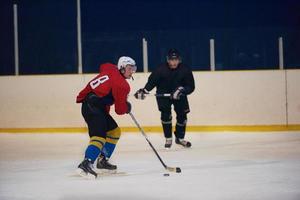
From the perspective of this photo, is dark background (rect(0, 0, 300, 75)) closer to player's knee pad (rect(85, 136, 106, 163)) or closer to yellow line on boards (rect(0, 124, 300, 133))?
yellow line on boards (rect(0, 124, 300, 133))

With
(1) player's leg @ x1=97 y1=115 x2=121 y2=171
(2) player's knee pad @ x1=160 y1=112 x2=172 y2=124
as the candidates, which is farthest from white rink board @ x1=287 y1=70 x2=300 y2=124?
(1) player's leg @ x1=97 y1=115 x2=121 y2=171

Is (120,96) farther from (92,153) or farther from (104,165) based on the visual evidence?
(104,165)

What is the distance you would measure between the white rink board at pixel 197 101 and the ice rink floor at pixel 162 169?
0.40m

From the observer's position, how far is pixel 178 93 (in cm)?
834

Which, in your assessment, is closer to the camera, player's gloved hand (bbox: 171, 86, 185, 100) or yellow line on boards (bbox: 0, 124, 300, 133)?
player's gloved hand (bbox: 171, 86, 185, 100)

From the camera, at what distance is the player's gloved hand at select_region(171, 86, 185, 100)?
8328 mm

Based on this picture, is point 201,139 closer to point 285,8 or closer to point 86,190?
point 86,190

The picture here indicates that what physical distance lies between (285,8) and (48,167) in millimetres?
10949

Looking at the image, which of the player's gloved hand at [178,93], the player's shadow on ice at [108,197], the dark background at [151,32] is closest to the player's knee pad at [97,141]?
Answer: the player's shadow on ice at [108,197]

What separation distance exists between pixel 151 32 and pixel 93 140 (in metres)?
11.3

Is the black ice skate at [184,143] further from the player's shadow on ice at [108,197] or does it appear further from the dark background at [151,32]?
the dark background at [151,32]

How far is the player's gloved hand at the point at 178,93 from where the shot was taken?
833 cm

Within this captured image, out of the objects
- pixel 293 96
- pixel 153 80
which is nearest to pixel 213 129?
pixel 293 96

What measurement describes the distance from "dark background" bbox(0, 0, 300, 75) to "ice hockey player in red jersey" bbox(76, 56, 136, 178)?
22.9 ft
